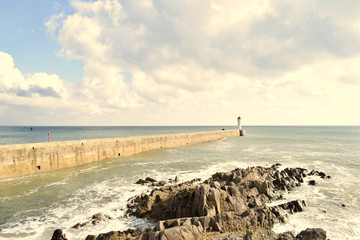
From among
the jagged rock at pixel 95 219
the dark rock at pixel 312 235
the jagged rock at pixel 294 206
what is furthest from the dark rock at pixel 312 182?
the jagged rock at pixel 95 219

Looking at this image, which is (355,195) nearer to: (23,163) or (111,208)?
(111,208)

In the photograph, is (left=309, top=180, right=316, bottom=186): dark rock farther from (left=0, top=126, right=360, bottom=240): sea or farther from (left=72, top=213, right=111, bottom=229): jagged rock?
(left=72, top=213, right=111, bottom=229): jagged rock

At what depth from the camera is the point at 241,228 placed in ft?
27.5

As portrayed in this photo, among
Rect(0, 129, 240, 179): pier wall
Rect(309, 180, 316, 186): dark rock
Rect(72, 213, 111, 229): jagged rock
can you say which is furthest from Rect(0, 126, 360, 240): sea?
Rect(0, 129, 240, 179): pier wall

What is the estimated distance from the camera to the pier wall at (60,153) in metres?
19.4

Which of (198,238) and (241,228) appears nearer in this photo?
(198,238)

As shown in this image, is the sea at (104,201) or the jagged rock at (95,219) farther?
the jagged rock at (95,219)

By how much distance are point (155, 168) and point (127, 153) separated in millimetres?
11208

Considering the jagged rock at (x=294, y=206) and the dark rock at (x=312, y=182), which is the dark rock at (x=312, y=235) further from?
the dark rock at (x=312, y=182)

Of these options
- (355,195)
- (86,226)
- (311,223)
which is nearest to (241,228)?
(311,223)

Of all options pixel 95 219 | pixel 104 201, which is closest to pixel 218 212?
pixel 95 219

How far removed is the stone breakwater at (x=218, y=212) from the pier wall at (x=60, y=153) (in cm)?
1499

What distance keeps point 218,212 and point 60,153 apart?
21603 mm

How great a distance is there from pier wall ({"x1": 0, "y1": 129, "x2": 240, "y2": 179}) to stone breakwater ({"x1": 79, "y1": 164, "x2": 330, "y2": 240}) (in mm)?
14989
